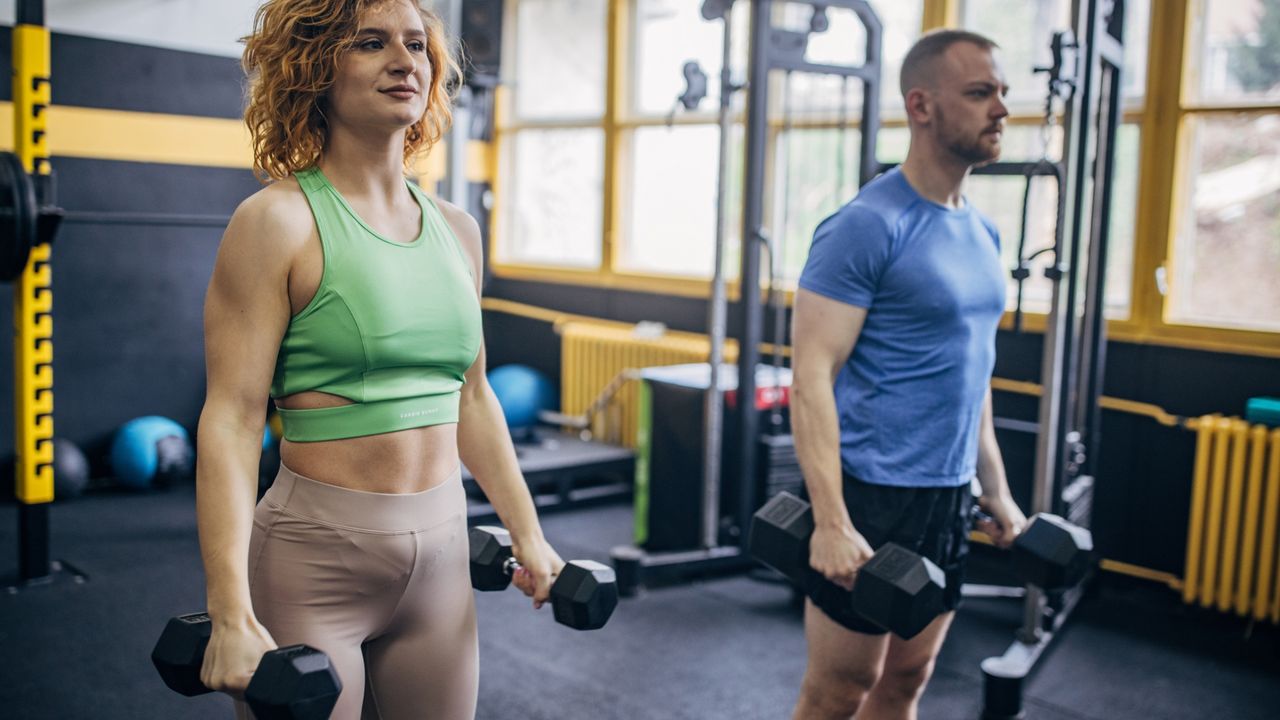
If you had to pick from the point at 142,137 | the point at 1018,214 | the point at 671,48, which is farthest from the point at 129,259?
the point at 1018,214

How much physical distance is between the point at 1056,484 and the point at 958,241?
1477 millimetres

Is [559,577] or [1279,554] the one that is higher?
[559,577]

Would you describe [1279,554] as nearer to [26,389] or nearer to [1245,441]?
[1245,441]

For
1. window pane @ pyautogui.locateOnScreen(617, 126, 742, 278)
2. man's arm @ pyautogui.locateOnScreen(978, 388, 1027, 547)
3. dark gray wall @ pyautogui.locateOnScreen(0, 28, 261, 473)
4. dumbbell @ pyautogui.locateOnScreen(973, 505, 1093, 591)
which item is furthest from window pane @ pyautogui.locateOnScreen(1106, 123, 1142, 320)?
dark gray wall @ pyautogui.locateOnScreen(0, 28, 261, 473)

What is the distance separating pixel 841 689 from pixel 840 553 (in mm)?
253

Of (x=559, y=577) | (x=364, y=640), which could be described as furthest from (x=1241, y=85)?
(x=364, y=640)

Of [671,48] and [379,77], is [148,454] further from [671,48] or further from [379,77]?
[379,77]

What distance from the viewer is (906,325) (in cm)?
161

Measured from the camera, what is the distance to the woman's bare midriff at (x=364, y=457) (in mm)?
1164

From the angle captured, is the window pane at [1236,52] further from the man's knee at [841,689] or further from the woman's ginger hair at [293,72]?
the woman's ginger hair at [293,72]

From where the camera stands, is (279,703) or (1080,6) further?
(1080,6)

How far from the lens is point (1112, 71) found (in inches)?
127

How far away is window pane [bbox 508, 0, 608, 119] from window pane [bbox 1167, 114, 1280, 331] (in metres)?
2.67

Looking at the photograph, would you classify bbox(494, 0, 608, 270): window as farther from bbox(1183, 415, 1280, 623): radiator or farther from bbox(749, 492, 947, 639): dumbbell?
Answer: bbox(749, 492, 947, 639): dumbbell
